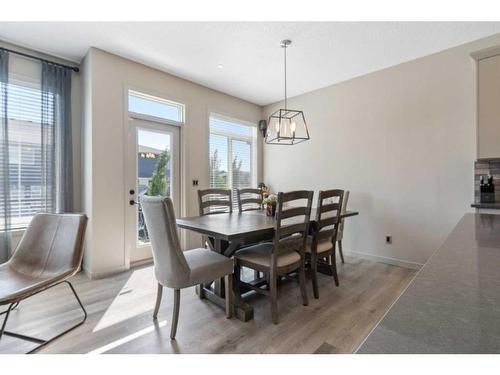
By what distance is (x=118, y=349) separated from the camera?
5.59ft

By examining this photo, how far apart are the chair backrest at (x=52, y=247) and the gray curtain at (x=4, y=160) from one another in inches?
34.7

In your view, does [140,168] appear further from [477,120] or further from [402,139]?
[477,120]

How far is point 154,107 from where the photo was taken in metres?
3.58

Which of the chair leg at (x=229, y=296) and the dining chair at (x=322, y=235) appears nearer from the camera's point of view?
the chair leg at (x=229, y=296)

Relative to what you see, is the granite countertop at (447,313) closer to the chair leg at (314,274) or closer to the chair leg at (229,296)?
the chair leg at (229,296)

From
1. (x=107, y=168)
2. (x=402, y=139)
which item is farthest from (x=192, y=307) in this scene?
(x=402, y=139)

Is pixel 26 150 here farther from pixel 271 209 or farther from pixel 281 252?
pixel 281 252

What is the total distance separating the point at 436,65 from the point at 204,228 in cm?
340

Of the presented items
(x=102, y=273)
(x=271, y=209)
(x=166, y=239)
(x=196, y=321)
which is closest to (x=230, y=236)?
(x=166, y=239)

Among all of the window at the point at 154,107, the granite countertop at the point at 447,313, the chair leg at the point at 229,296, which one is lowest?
the chair leg at the point at 229,296

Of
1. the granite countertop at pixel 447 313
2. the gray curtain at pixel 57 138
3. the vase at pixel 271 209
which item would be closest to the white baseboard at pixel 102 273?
the gray curtain at pixel 57 138

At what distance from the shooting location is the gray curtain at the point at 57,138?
301cm

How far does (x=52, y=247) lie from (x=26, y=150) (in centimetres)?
154
